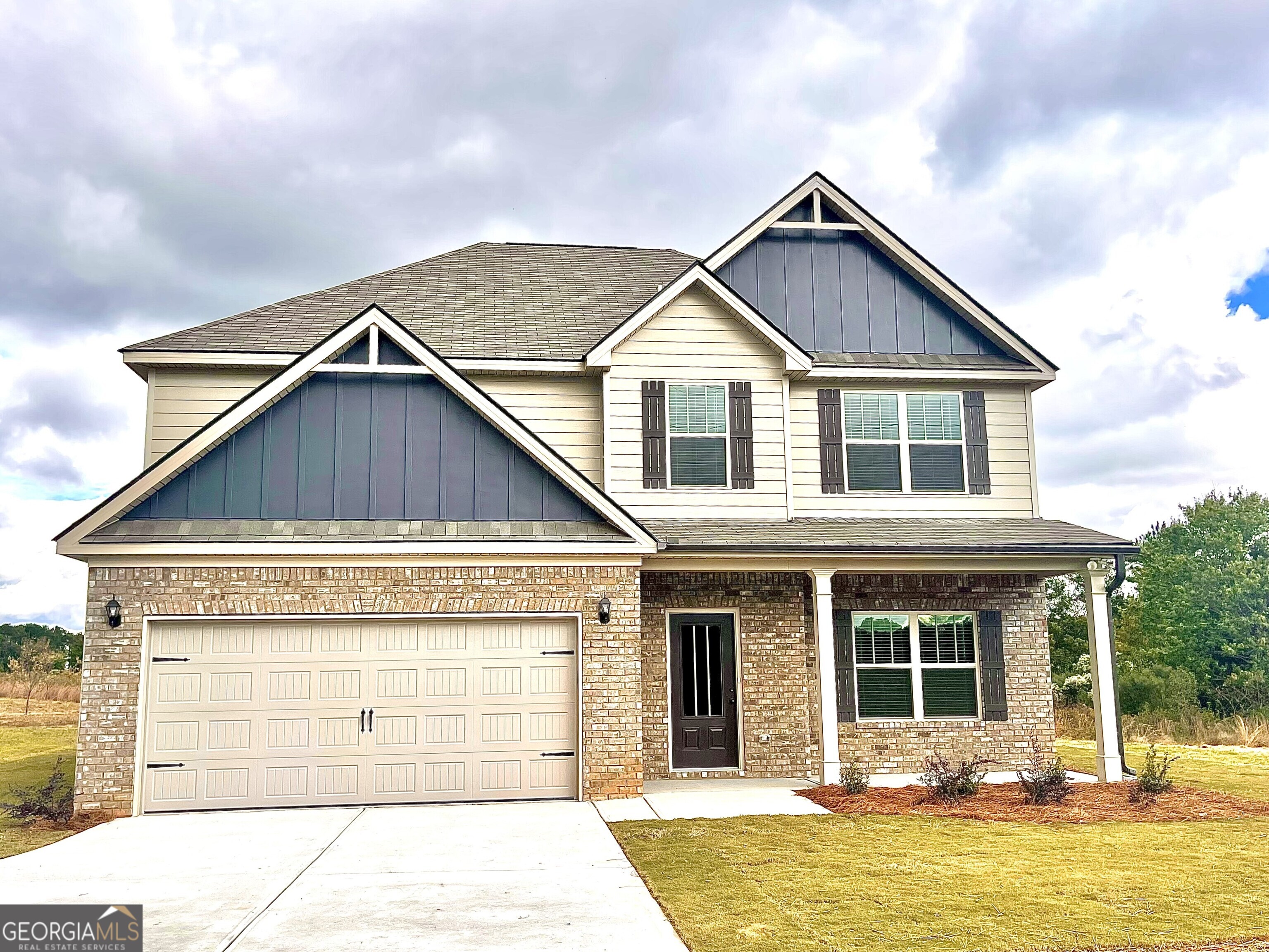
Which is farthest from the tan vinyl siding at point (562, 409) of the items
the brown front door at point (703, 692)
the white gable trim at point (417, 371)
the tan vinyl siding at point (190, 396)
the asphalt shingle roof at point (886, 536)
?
the tan vinyl siding at point (190, 396)

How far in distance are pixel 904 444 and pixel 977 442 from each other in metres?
1.15

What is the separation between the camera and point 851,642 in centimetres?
1360

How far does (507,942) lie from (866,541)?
7.67 metres

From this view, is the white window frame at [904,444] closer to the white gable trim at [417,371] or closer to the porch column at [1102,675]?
the porch column at [1102,675]

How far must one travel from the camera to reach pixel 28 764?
49.6 feet

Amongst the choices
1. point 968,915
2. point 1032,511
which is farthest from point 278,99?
point 968,915

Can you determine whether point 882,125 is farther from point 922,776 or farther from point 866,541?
point 922,776

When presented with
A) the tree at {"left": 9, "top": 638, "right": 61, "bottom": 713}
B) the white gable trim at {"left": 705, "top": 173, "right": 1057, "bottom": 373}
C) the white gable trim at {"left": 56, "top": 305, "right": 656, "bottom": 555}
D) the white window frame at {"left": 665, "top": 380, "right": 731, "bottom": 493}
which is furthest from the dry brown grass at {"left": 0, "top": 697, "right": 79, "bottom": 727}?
the white gable trim at {"left": 705, "top": 173, "right": 1057, "bottom": 373}

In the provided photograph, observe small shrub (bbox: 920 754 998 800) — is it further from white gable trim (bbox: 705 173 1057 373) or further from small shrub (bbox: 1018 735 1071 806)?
white gable trim (bbox: 705 173 1057 373)

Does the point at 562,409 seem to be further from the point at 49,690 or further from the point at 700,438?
the point at 49,690

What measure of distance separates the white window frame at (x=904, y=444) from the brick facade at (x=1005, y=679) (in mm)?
1241

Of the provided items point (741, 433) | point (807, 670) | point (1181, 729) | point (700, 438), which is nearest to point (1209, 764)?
point (1181, 729)

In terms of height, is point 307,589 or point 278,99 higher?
point 278,99

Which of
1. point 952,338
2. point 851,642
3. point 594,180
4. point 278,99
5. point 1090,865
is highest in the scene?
point 594,180
